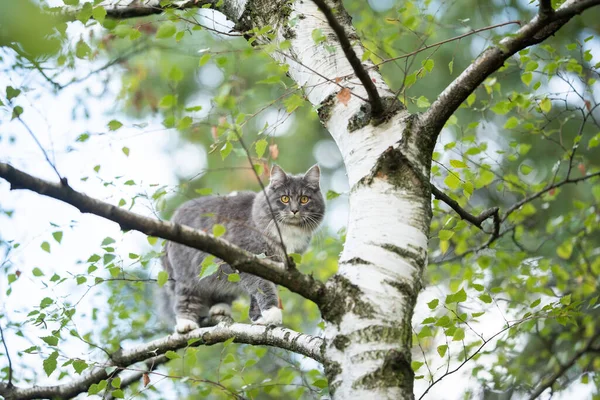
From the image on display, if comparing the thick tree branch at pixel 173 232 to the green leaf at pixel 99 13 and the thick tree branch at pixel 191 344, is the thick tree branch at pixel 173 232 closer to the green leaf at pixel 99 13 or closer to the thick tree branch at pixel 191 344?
the thick tree branch at pixel 191 344

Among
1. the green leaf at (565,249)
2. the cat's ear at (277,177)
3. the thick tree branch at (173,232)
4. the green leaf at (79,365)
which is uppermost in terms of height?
the cat's ear at (277,177)

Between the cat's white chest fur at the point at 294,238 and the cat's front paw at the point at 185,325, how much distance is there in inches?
42.7

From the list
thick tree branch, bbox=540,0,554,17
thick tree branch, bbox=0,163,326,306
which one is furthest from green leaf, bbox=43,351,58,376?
thick tree branch, bbox=540,0,554,17

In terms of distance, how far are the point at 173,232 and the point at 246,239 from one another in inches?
121

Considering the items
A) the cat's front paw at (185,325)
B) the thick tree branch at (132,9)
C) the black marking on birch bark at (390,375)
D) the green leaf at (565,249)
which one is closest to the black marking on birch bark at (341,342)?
the black marking on birch bark at (390,375)

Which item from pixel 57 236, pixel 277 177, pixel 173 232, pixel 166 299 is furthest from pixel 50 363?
pixel 277 177

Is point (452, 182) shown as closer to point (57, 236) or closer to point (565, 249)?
point (57, 236)

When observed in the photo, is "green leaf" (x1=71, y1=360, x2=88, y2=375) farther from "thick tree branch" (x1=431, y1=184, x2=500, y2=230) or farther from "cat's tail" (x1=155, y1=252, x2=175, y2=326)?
"cat's tail" (x1=155, y1=252, x2=175, y2=326)

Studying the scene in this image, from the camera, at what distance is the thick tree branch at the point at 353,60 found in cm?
206

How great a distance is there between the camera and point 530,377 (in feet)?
19.2

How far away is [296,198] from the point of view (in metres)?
5.36

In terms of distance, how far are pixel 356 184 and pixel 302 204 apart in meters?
2.93

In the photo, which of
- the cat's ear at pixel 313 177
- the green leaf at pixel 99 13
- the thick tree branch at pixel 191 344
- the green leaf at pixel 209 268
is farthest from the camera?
the cat's ear at pixel 313 177

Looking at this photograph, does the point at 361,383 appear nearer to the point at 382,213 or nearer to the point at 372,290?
the point at 372,290
